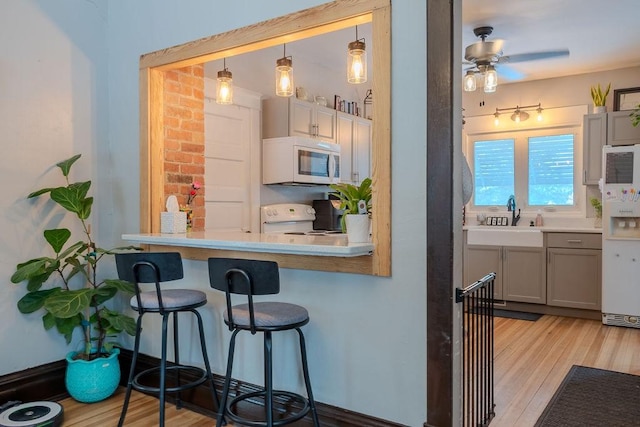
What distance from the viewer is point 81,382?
2.74 m

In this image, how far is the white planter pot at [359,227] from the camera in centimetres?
211

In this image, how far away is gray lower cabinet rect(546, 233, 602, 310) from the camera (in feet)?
15.4

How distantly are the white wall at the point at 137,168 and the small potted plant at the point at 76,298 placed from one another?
0.46 ft

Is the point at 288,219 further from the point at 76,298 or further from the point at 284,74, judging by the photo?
the point at 76,298

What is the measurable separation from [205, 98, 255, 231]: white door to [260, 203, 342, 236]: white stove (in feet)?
0.58

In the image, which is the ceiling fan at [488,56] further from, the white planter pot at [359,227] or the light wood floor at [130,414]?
the light wood floor at [130,414]

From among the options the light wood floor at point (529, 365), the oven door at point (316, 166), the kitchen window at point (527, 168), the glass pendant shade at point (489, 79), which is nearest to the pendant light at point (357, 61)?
the glass pendant shade at point (489, 79)

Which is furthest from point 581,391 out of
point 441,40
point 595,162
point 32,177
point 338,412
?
point 32,177

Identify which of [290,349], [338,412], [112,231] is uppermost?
[112,231]

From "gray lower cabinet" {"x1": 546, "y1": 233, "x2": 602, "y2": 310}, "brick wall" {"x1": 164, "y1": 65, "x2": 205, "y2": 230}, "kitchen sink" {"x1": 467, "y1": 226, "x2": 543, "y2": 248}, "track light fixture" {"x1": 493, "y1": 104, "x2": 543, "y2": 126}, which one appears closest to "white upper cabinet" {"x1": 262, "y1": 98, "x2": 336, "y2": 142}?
"brick wall" {"x1": 164, "y1": 65, "x2": 205, "y2": 230}

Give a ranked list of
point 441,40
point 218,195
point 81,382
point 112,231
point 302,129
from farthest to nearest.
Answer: point 302,129 < point 218,195 < point 112,231 < point 81,382 < point 441,40

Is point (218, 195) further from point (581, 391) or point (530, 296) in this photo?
point (530, 296)

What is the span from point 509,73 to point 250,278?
14.1ft

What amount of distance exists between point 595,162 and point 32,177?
5148 millimetres
